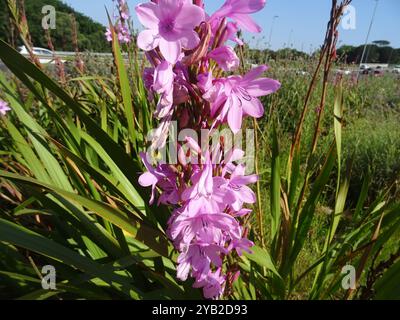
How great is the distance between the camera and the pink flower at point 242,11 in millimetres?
777

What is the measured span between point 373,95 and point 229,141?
23.9 ft

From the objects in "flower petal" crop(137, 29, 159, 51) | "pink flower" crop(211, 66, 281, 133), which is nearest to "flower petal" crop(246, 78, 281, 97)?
"pink flower" crop(211, 66, 281, 133)

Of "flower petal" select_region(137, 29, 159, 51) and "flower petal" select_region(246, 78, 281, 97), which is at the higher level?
"flower petal" select_region(137, 29, 159, 51)

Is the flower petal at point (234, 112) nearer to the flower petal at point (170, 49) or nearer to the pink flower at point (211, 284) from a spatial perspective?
the flower petal at point (170, 49)

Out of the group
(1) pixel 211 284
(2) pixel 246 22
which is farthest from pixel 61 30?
(1) pixel 211 284

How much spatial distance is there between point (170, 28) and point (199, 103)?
0.63 feet

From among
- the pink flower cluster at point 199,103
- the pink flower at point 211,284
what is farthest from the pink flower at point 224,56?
the pink flower at point 211,284

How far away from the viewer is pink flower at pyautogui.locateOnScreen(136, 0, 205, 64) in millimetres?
720

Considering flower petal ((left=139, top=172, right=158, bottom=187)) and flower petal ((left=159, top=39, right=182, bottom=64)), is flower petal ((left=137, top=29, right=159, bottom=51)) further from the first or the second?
flower petal ((left=139, top=172, right=158, bottom=187))

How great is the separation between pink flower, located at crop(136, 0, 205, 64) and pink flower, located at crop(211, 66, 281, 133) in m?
0.14

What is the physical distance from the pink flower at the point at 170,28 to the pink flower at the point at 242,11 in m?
0.11

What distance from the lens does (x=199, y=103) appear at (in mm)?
828

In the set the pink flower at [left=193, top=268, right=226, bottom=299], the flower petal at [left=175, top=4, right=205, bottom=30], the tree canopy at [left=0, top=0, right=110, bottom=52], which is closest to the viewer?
the flower petal at [left=175, top=4, right=205, bottom=30]

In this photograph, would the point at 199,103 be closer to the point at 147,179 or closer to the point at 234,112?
the point at 234,112
